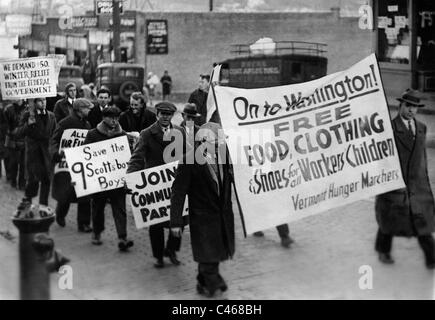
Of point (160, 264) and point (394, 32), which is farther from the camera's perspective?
point (394, 32)

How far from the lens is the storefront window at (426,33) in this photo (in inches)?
810

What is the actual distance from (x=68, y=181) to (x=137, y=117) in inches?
48.3

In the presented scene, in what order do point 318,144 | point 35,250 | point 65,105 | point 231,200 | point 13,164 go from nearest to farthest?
point 35,250 → point 318,144 → point 231,200 → point 65,105 → point 13,164

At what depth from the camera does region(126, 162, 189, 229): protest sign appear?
27.0ft

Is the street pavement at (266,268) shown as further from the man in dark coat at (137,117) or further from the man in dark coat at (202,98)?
the man in dark coat at (202,98)

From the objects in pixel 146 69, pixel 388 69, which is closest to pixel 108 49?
pixel 146 69

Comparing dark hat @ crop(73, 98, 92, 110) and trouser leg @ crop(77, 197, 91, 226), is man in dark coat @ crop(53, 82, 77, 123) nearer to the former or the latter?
dark hat @ crop(73, 98, 92, 110)

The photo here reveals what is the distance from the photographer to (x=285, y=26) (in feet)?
145

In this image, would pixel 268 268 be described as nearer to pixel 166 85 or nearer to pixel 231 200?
pixel 231 200

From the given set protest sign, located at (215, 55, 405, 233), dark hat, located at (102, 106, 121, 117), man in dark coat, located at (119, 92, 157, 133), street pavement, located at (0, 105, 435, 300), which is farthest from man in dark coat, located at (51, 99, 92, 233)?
protest sign, located at (215, 55, 405, 233)

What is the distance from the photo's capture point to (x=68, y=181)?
33.0ft

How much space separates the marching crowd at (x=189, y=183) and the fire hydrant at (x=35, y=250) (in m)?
0.14

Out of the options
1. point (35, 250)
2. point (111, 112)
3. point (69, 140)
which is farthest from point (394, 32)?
point (35, 250)

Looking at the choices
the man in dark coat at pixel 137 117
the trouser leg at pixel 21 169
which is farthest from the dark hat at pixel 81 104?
the trouser leg at pixel 21 169
